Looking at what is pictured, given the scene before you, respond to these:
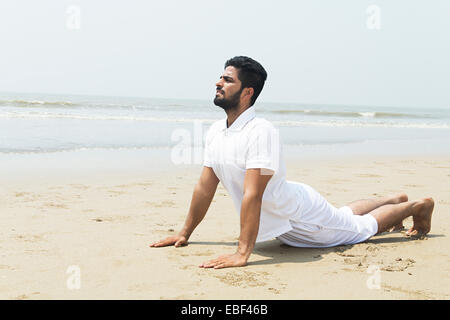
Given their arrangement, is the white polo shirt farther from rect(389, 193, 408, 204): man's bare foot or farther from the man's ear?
rect(389, 193, 408, 204): man's bare foot

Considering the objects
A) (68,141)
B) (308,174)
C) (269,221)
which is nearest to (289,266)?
(269,221)

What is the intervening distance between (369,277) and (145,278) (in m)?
1.45

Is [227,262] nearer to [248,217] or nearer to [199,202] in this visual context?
[248,217]

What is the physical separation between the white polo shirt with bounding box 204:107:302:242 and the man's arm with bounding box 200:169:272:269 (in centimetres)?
7

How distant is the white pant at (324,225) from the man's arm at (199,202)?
656mm

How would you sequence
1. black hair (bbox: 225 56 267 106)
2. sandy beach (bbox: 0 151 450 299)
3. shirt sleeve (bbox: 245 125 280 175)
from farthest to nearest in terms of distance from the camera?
black hair (bbox: 225 56 267 106)
shirt sleeve (bbox: 245 125 280 175)
sandy beach (bbox: 0 151 450 299)

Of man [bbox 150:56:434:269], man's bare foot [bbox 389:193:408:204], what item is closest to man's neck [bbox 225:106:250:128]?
man [bbox 150:56:434:269]

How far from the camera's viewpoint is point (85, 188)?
6.35m

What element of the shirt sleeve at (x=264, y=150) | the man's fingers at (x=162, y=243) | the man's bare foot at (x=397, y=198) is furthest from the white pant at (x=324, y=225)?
the man's fingers at (x=162, y=243)

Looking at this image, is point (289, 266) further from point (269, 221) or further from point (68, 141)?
point (68, 141)

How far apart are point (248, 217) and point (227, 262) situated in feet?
1.13

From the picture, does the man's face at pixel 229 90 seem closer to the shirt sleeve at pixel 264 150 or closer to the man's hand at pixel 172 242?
the shirt sleeve at pixel 264 150

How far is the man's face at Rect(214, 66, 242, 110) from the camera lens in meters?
3.57

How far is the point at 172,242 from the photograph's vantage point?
13.2 feet
